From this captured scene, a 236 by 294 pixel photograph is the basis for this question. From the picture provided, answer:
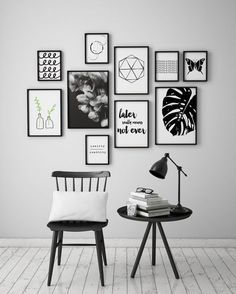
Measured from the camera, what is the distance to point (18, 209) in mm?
4027

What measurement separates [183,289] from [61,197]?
115 cm

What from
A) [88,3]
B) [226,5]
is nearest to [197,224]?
[226,5]

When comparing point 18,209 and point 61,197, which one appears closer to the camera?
point 61,197

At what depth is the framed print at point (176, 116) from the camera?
392cm

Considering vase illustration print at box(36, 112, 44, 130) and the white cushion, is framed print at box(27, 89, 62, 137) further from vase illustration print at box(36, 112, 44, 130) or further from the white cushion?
the white cushion

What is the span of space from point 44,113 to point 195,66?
1520 millimetres

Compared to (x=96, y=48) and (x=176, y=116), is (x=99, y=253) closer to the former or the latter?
(x=176, y=116)

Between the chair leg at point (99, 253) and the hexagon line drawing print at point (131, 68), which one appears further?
the hexagon line drawing print at point (131, 68)

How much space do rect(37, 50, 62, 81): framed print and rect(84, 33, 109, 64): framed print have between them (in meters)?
0.28

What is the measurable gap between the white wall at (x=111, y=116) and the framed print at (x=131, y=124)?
0.22 feet

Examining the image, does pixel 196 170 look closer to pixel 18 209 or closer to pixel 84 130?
pixel 84 130

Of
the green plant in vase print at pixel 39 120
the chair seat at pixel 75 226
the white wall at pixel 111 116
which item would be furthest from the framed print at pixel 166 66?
the chair seat at pixel 75 226

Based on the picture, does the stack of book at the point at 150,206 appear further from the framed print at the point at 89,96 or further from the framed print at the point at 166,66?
the framed print at the point at 166,66

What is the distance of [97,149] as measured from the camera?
397 cm
